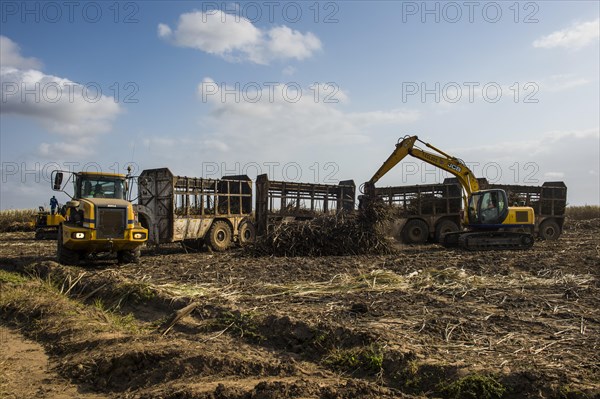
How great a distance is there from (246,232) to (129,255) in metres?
6.06

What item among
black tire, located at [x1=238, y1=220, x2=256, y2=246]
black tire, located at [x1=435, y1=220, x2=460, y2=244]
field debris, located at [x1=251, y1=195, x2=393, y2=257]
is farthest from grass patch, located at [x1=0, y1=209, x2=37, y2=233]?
black tire, located at [x1=435, y1=220, x2=460, y2=244]

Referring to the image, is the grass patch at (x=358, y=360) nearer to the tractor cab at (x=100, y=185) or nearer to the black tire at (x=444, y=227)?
the tractor cab at (x=100, y=185)

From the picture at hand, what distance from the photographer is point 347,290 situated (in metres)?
8.98

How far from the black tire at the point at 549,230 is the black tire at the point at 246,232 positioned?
531 inches

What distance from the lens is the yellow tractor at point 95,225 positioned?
1254cm

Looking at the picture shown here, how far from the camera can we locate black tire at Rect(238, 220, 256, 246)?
61.4ft

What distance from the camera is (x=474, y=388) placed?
432 centimetres

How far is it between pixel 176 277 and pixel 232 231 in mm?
7776

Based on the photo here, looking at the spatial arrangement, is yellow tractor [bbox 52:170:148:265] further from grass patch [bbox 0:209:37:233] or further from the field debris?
grass patch [bbox 0:209:37:233]

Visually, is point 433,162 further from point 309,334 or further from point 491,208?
point 309,334

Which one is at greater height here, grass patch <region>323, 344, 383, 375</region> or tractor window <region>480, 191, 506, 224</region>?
tractor window <region>480, 191, 506, 224</region>

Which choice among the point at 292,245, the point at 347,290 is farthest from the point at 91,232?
the point at 347,290

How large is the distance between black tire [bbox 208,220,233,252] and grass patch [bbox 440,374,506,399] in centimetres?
1390

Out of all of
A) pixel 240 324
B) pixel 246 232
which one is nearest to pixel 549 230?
pixel 246 232
